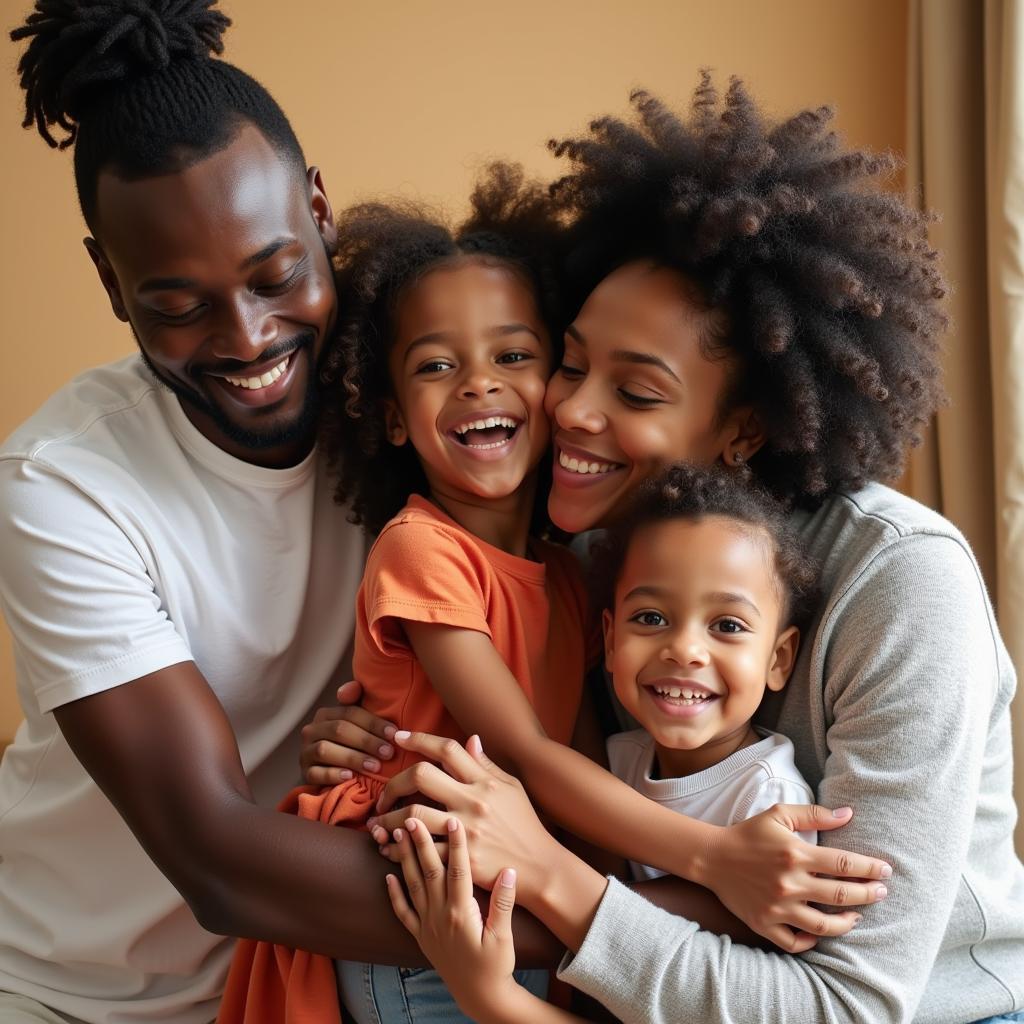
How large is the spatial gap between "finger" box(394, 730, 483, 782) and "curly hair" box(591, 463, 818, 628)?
1.11 feet

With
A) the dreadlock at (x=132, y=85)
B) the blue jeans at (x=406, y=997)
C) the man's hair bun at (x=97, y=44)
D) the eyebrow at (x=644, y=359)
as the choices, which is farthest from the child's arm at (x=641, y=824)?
the man's hair bun at (x=97, y=44)

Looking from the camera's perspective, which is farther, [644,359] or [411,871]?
[644,359]

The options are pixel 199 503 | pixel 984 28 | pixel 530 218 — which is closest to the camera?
pixel 199 503

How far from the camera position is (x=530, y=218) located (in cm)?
206

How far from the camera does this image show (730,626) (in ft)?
5.44

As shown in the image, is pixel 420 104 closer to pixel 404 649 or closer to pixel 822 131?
pixel 822 131

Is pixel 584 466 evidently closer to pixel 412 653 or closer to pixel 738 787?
pixel 412 653

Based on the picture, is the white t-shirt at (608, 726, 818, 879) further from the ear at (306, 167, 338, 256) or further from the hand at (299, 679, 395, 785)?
the ear at (306, 167, 338, 256)

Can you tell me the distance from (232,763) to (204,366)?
559 millimetres

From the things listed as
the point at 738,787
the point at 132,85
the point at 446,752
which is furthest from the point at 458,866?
the point at 132,85

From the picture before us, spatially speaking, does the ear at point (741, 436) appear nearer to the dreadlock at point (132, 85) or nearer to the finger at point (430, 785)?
the finger at point (430, 785)

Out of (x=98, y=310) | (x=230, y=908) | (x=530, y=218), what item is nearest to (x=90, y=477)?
(x=230, y=908)

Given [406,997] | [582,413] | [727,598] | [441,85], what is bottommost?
[406,997]

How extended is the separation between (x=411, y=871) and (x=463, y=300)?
2.63 ft
